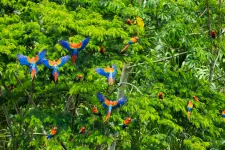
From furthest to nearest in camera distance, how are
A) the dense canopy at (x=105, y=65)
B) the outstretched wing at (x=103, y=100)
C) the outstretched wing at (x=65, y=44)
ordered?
1. the dense canopy at (x=105, y=65)
2. the outstretched wing at (x=103, y=100)
3. the outstretched wing at (x=65, y=44)

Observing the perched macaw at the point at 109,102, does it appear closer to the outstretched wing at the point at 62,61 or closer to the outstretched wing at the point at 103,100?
the outstretched wing at the point at 103,100

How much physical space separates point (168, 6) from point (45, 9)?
142 cm

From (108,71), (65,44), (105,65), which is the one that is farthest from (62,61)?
(105,65)

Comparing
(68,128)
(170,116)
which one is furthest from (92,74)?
(170,116)

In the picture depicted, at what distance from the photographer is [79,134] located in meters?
4.04

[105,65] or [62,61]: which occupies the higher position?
[62,61]

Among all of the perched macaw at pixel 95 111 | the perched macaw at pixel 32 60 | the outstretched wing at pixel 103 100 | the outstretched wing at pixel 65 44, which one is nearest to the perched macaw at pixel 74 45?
the outstretched wing at pixel 65 44

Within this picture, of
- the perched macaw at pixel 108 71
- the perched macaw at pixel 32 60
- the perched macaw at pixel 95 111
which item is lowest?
the perched macaw at pixel 95 111

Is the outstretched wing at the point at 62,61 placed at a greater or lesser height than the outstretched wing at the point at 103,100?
greater

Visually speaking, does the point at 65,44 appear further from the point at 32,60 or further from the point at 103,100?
the point at 103,100

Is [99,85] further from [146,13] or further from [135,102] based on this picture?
[146,13]

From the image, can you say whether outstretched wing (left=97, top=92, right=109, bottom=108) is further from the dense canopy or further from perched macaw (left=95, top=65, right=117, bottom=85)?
perched macaw (left=95, top=65, right=117, bottom=85)

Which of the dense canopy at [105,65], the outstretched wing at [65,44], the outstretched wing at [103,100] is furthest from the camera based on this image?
the dense canopy at [105,65]

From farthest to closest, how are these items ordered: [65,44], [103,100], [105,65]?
[105,65] → [103,100] → [65,44]
